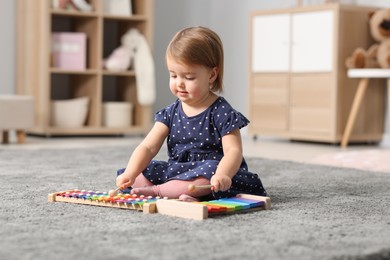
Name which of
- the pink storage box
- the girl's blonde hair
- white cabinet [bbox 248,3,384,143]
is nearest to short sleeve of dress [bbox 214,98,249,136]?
the girl's blonde hair

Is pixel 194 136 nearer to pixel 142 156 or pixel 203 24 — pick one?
pixel 142 156

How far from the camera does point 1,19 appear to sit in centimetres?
416

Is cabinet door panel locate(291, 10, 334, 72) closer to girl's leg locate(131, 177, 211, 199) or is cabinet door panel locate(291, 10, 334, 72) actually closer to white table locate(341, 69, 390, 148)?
white table locate(341, 69, 390, 148)

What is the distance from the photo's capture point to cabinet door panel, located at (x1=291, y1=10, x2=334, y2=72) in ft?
11.8

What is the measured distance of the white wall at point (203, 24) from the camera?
13.8 feet

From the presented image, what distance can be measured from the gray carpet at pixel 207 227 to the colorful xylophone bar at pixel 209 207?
22 mm

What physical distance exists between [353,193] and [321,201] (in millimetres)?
188

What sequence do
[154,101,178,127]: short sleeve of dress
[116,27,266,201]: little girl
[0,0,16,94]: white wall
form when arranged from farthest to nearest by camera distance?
[0,0,16,94]: white wall < [154,101,178,127]: short sleeve of dress < [116,27,266,201]: little girl

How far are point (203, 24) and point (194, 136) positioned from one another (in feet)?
10.6

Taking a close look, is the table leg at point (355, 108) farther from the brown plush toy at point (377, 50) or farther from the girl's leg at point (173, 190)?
the girl's leg at point (173, 190)

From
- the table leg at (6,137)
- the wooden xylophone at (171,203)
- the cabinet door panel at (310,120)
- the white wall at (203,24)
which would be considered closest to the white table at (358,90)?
the cabinet door panel at (310,120)

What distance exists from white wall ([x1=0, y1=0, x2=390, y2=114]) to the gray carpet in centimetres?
226

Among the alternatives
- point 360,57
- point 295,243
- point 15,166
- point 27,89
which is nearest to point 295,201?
point 295,243

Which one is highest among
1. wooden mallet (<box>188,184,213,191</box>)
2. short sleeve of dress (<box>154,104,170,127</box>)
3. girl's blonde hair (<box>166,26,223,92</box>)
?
girl's blonde hair (<box>166,26,223,92</box>)
